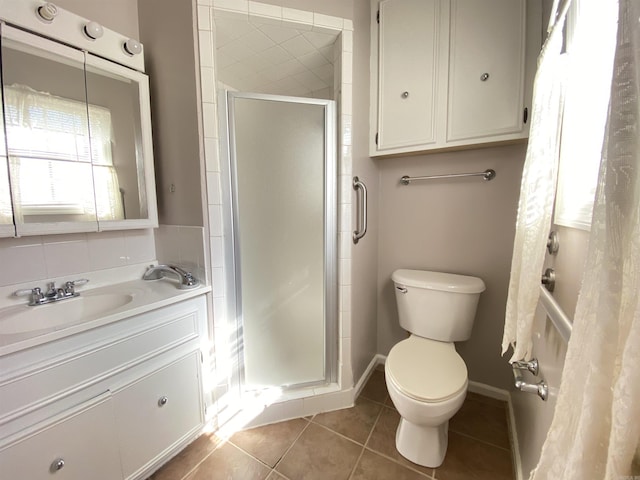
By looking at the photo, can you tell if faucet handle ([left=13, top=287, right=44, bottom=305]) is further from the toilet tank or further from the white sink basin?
the toilet tank

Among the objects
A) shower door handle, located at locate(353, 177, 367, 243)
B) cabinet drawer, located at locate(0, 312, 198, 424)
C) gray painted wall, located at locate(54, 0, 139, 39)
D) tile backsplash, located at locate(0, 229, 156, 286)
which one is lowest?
cabinet drawer, located at locate(0, 312, 198, 424)

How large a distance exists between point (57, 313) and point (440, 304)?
1.95 meters

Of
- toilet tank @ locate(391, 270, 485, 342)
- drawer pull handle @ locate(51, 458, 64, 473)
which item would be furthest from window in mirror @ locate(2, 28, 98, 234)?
toilet tank @ locate(391, 270, 485, 342)

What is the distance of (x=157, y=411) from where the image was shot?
117 centimetres

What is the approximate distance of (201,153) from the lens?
128 cm

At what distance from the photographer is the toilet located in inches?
44.3

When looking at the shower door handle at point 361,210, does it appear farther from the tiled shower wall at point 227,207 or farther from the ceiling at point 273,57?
the ceiling at point 273,57

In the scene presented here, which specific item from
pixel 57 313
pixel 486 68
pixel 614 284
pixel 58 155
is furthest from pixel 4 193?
pixel 486 68

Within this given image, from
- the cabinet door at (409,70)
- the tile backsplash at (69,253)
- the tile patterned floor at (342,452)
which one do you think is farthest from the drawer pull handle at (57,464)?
the cabinet door at (409,70)

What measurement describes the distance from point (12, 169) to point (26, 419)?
3.21 feet

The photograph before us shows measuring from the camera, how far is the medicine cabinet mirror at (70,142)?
1064mm

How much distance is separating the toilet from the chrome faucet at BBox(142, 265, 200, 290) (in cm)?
111

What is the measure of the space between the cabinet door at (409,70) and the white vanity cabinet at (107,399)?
5.10 feet

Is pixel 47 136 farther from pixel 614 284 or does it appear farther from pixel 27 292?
pixel 614 284
